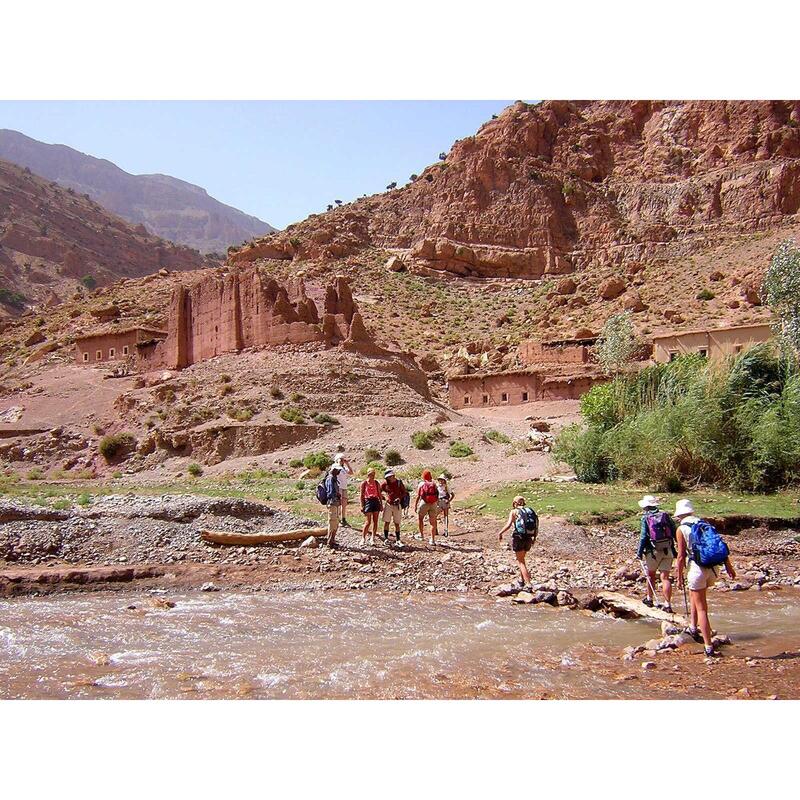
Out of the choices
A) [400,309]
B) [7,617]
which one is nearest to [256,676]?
[7,617]

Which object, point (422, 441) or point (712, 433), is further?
point (422, 441)

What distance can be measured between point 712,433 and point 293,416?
712 inches

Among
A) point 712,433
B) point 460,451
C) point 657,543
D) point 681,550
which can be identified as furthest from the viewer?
point 460,451

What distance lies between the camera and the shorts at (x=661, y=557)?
9578mm

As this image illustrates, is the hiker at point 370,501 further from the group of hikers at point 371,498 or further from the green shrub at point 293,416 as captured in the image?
the green shrub at point 293,416

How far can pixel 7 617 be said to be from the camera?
9461mm

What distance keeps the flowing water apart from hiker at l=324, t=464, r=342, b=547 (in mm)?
2053

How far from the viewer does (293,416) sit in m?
31.5

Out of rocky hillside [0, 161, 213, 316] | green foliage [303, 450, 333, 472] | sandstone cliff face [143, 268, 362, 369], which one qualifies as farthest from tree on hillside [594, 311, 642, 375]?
rocky hillside [0, 161, 213, 316]

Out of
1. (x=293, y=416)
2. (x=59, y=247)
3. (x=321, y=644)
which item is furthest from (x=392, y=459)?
(x=59, y=247)

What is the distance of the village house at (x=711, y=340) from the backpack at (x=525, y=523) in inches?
820

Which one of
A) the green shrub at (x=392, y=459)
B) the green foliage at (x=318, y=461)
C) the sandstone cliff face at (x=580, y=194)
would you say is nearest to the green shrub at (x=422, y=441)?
the green shrub at (x=392, y=459)

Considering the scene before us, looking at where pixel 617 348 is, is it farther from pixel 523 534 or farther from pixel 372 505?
pixel 523 534

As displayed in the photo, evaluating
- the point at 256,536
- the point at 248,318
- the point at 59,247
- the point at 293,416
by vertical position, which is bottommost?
the point at 256,536
